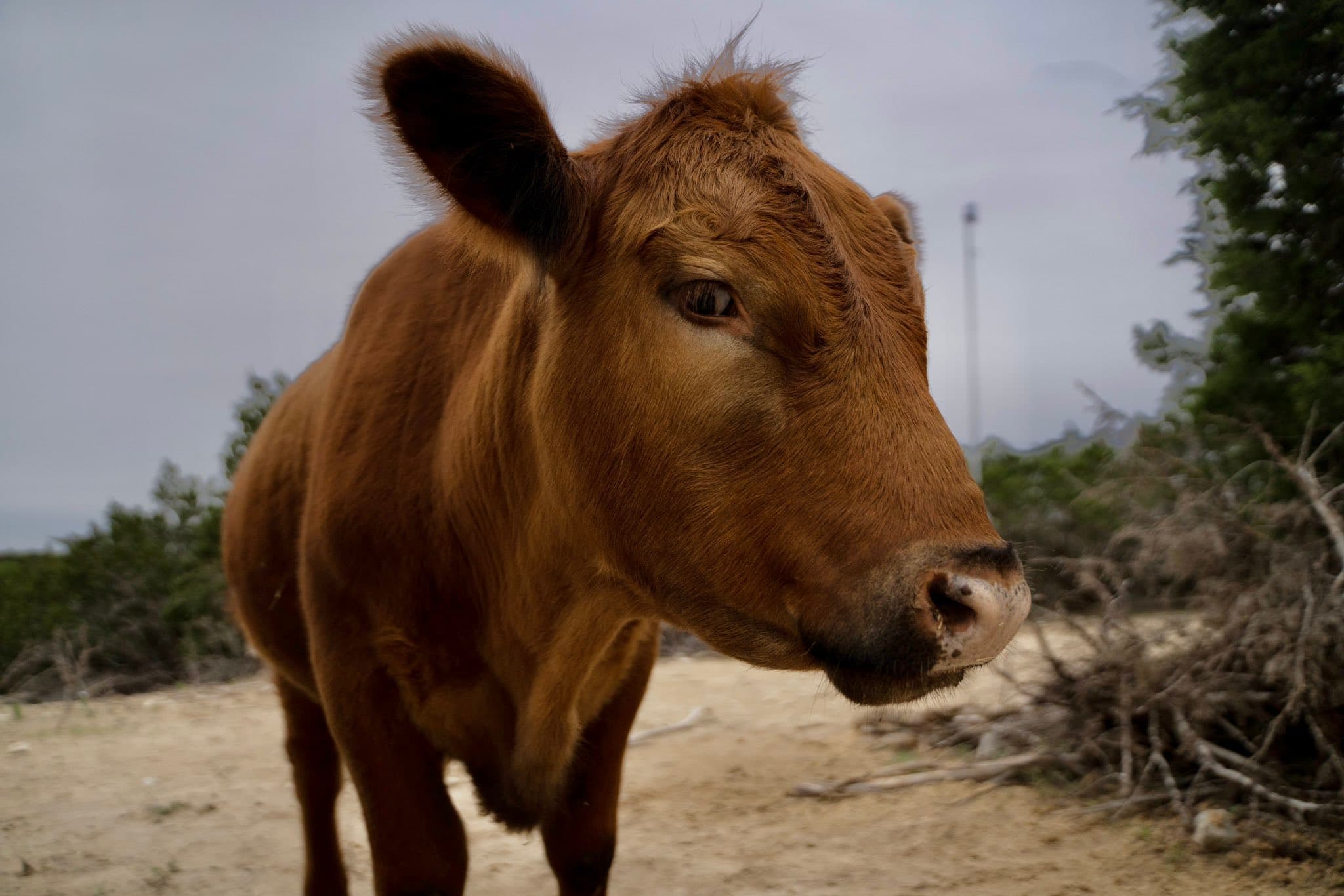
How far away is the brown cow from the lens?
191 centimetres

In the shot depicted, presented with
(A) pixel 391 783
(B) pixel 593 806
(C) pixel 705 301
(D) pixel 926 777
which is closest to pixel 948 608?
(C) pixel 705 301

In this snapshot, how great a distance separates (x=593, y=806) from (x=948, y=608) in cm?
192

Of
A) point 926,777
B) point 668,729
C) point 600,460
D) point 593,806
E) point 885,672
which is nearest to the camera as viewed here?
point 885,672

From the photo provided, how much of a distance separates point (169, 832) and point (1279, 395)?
572cm

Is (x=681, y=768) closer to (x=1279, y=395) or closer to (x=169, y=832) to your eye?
(x=169, y=832)

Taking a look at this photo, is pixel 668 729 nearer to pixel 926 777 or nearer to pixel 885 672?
pixel 926 777

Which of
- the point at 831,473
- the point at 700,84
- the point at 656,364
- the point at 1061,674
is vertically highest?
the point at 700,84

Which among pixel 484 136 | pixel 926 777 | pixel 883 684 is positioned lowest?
pixel 926 777

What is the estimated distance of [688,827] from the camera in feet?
16.4

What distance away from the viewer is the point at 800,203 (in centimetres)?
212

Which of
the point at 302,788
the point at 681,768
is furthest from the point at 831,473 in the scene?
the point at 681,768

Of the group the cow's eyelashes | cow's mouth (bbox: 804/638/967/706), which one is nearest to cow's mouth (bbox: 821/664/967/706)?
cow's mouth (bbox: 804/638/967/706)

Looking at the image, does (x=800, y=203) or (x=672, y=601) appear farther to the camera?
(x=672, y=601)

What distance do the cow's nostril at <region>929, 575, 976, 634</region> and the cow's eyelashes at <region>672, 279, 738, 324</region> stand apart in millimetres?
709
